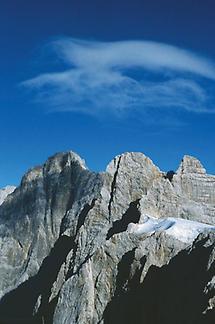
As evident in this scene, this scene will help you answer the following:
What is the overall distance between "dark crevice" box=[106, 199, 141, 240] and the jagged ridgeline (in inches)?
5.0

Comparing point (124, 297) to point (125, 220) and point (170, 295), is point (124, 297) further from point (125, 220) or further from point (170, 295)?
point (125, 220)

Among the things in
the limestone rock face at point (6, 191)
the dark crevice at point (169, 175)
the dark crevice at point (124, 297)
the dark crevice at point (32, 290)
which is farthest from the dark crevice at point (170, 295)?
the limestone rock face at point (6, 191)

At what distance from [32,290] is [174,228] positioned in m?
22.5

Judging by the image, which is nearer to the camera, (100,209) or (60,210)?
(100,209)

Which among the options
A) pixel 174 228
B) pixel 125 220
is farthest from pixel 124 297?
pixel 125 220

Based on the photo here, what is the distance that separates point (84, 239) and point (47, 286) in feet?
19.7

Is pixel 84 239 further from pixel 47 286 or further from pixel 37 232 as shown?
pixel 37 232

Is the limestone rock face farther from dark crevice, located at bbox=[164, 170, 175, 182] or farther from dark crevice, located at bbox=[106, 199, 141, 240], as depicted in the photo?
dark crevice, located at bbox=[106, 199, 141, 240]

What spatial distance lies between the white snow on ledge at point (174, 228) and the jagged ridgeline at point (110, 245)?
70 millimetres

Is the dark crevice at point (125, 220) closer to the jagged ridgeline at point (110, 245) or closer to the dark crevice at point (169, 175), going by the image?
the jagged ridgeline at point (110, 245)

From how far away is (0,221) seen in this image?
81375mm

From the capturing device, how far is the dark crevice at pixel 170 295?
110 ft

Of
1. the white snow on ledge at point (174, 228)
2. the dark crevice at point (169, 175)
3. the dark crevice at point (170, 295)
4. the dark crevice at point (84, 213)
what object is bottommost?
the dark crevice at point (170, 295)

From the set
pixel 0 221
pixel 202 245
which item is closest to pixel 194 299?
pixel 202 245
